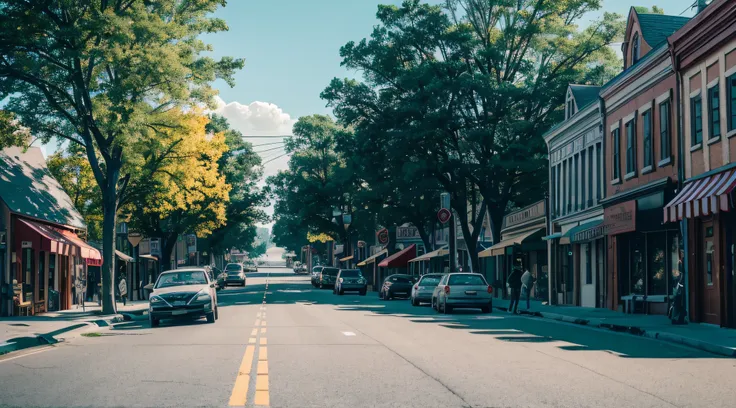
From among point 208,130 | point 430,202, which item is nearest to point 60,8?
point 430,202

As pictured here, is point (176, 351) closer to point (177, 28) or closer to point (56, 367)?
point (56, 367)

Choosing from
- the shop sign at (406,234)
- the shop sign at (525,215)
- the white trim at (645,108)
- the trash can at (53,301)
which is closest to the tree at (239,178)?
the shop sign at (406,234)

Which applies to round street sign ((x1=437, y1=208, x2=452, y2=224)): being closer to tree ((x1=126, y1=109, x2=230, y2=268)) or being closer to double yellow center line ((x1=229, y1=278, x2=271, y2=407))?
tree ((x1=126, y1=109, x2=230, y2=268))

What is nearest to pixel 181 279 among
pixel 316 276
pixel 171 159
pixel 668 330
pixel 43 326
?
pixel 43 326

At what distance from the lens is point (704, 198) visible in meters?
22.0

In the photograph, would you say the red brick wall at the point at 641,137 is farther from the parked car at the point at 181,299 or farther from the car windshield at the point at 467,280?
the parked car at the point at 181,299

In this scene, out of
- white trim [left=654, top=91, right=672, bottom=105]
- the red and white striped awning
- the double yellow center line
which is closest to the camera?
the double yellow center line

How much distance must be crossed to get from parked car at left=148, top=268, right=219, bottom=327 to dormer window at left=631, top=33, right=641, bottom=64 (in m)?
17.1

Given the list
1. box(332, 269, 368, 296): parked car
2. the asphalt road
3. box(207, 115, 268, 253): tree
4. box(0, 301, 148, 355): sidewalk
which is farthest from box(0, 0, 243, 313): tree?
box(207, 115, 268, 253): tree

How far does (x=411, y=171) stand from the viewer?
4559cm

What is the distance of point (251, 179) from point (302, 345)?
60.4m

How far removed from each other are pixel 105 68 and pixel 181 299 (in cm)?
1005

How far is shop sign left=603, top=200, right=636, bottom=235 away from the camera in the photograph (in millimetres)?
29312

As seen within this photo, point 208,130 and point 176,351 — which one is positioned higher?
point 208,130
